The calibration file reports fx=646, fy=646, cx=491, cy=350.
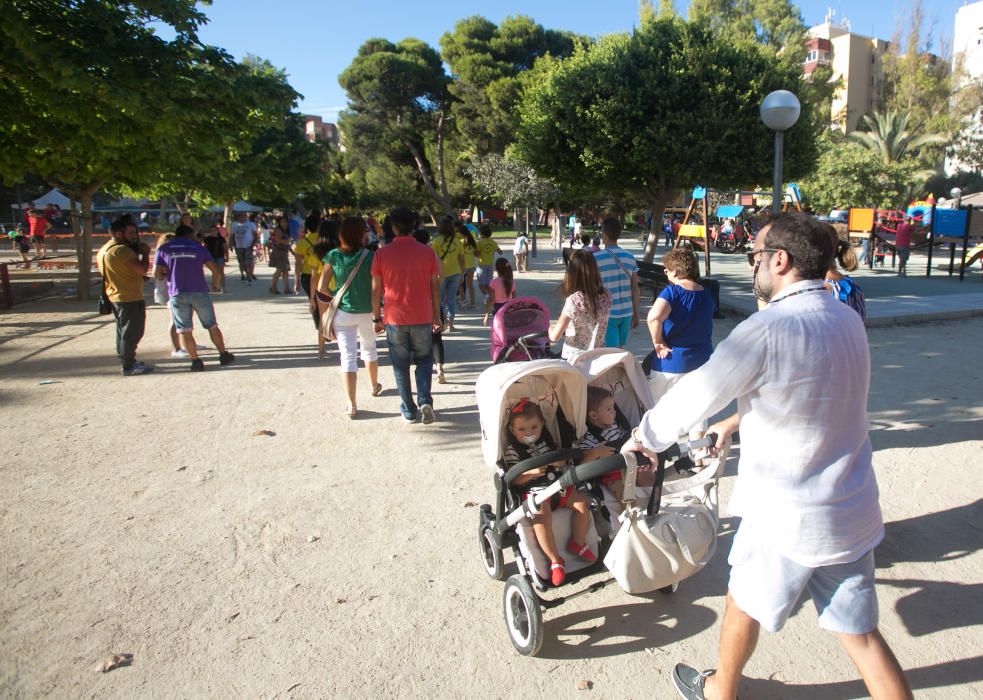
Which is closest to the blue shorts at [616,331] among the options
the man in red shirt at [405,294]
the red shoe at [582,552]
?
the man in red shirt at [405,294]

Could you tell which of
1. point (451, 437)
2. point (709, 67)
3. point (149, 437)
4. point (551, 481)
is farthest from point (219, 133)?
point (551, 481)

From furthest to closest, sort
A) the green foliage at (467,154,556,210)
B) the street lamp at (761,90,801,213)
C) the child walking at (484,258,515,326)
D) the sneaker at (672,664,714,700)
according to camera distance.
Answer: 1. the green foliage at (467,154,556,210)
2. the street lamp at (761,90,801,213)
3. the child walking at (484,258,515,326)
4. the sneaker at (672,664,714,700)

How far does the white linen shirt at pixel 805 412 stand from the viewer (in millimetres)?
1953

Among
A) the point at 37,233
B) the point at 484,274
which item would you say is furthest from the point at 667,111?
the point at 37,233

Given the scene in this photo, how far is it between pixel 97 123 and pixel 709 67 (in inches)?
416

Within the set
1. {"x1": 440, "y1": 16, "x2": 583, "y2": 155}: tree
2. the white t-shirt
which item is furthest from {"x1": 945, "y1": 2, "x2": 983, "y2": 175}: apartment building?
the white t-shirt

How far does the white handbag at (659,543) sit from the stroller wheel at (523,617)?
376mm

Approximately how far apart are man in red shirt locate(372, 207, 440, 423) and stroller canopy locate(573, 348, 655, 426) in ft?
7.68

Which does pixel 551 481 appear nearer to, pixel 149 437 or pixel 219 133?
pixel 149 437

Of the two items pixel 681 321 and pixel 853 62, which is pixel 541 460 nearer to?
pixel 681 321

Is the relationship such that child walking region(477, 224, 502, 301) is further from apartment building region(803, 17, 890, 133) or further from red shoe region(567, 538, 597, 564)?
apartment building region(803, 17, 890, 133)

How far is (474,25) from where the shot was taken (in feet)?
114

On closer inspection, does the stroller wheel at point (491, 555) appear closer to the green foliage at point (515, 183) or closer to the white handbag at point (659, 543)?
the white handbag at point (659, 543)

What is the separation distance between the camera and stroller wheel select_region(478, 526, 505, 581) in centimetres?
331
